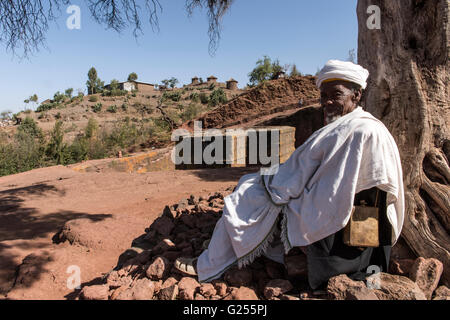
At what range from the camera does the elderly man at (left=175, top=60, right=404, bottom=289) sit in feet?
4.80

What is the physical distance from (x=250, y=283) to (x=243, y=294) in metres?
0.14

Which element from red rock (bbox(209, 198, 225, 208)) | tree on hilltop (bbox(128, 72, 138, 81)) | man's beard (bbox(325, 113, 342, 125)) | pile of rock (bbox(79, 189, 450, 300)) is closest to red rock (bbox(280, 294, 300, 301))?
pile of rock (bbox(79, 189, 450, 300))

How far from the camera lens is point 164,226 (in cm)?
265

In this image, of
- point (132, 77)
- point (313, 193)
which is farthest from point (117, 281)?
point (132, 77)

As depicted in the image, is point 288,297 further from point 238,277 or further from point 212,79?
point 212,79

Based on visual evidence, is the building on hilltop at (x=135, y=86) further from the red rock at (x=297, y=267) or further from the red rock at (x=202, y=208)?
the red rock at (x=297, y=267)

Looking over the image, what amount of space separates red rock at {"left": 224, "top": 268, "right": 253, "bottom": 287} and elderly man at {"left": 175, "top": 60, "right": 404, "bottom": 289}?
0.15ft

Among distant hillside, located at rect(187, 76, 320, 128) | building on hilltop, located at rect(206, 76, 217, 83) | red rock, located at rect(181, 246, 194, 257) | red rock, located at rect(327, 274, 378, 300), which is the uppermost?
building on hilltop, located at rect(206, 76, 217, 83)

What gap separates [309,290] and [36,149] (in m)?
14.3

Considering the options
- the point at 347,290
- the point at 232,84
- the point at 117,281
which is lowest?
the point at 117,281

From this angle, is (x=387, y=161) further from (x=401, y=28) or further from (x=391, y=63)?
(x=401, y=28)

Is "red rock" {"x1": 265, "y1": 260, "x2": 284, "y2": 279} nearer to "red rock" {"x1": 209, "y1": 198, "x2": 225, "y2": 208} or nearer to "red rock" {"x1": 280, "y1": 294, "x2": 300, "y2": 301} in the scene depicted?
"red rock" {"x1": 280, "y1": 294, "x2": 300, "y2": 301}

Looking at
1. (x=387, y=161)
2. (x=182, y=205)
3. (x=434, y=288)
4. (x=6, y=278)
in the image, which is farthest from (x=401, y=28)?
(x=6, y=278)

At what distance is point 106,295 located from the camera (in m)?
1.77
